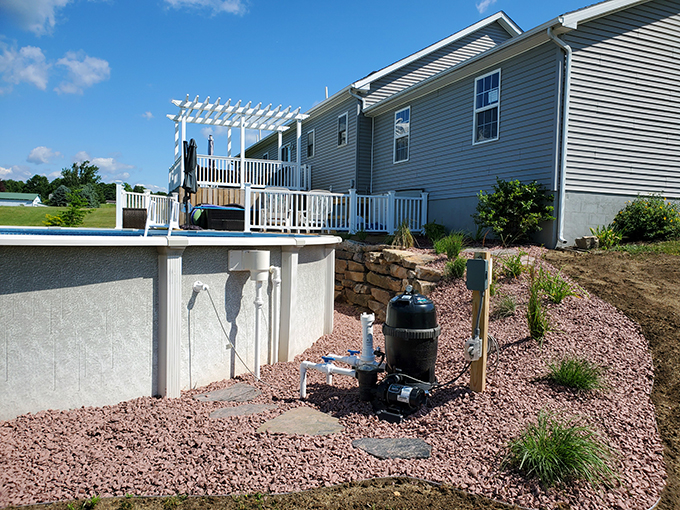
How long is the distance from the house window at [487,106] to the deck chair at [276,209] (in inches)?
174

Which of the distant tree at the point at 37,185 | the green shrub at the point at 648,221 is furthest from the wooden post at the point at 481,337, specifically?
the distant tree at the point at 37,185

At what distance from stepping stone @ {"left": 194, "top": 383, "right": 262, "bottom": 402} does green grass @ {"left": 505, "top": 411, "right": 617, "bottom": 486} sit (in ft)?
6.84

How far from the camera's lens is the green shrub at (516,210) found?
768cm

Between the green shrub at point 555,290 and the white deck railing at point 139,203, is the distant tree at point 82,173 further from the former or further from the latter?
the green shrub at point 555,290

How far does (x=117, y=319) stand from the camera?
3307 mm

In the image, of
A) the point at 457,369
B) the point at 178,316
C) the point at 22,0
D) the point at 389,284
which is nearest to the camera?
the point at 178,316

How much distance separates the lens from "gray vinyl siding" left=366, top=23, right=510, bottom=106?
13664 millimetres

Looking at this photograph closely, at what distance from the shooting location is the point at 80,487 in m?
2.28

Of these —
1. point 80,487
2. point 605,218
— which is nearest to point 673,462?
point 80,487

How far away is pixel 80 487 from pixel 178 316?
1.47 metres

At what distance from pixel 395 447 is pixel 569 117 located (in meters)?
7.29

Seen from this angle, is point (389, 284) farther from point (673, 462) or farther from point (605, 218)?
point (673, 462)

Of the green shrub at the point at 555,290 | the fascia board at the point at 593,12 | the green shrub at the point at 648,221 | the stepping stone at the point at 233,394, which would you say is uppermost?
the fascia board at the point at 593,12

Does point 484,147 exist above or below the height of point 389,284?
above
